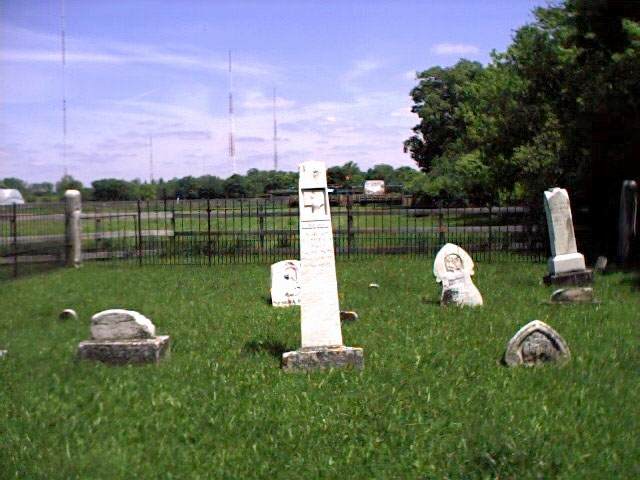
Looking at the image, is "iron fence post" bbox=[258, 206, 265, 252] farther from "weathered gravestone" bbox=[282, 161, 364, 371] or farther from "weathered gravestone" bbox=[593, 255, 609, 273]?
"weathered gravestone" bbox=[282, 161, 364, 371]

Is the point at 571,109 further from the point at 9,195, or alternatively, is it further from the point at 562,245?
the point at 9,195

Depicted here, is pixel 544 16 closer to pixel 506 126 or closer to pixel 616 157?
pixel 506 126

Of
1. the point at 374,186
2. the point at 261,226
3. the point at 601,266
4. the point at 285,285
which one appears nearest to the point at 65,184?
the point at 285,285

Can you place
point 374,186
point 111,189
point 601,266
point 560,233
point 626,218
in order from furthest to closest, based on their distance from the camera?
point 374,186 → point 626,218 → point 601,266 → point 560,233 → point 111,189

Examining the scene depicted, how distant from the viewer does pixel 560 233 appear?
46.4 ft

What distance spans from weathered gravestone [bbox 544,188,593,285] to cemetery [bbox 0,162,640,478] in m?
1.26

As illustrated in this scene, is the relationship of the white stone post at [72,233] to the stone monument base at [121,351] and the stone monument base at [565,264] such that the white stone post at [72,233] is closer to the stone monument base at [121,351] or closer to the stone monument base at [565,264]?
the stone monument base at [121,351]

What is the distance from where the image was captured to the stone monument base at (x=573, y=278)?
1417 cm

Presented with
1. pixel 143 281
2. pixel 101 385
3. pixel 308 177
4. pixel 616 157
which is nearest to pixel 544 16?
pixel 616 157

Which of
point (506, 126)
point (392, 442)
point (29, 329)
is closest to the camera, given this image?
point (392, 442)

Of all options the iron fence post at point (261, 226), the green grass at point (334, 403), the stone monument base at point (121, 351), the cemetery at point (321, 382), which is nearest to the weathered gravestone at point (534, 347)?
the cemetery at point (321, 382)

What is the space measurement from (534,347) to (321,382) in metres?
2.41

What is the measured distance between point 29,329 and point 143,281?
6268 mm

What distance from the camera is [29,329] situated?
34.2ft
